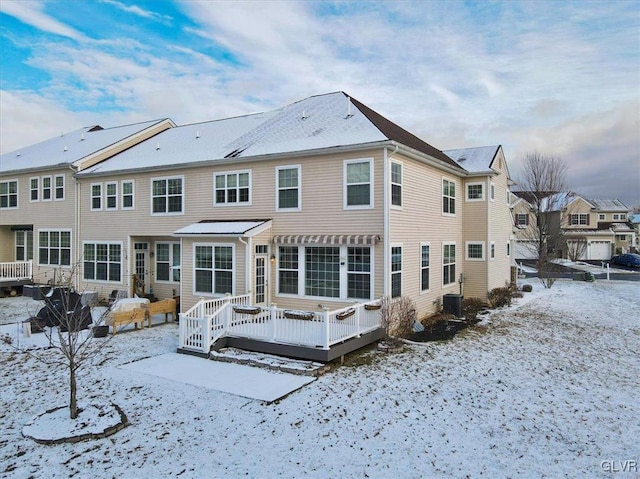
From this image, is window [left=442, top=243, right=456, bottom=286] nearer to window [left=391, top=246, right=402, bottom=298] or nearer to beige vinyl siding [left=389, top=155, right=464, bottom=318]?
beige vinyl siding [left=389, top=155, right=464, bottom=318]

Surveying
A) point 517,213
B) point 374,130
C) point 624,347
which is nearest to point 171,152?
point 374,130

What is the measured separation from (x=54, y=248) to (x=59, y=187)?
10.1ft

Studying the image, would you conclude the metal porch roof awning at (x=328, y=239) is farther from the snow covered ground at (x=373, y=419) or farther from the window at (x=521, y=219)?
the window at (x=521, y=219)

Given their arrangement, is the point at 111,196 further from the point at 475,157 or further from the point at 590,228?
the point at 590,228

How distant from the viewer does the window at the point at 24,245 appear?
23.5 m

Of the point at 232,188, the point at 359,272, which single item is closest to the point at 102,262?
the point at 232,188

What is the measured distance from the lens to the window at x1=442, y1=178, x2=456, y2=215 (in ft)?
57.7

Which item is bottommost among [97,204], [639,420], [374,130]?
[639,420]

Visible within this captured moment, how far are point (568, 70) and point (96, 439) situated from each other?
19.3m

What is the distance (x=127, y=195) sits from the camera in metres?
18.9

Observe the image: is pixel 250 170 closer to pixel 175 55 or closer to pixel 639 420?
pixel 175 55

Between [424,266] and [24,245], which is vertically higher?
[24,245]

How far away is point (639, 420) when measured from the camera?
729 centimetres

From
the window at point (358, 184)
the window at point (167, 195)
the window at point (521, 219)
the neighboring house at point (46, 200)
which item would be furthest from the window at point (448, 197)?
the window at point (521, 219)
